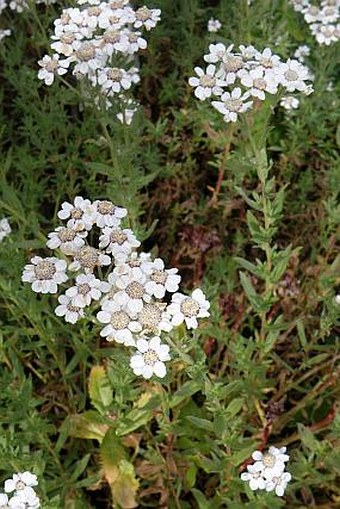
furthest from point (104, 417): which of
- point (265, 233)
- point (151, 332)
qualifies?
point (265, 233)

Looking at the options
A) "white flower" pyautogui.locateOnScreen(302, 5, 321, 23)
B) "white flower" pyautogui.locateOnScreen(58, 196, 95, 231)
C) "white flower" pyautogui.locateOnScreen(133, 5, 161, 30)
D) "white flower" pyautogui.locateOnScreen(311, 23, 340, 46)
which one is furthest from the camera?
"white flower" pyautogui.locateOnScreen(302, 5, 321, 23)

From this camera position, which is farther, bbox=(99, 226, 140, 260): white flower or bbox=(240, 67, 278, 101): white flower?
bbox=(240, 67, 278, 101): white flower

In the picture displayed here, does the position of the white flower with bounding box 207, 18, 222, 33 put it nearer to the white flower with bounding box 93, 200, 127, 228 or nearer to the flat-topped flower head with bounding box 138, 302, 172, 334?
the white flower with bounding box 93, 200, 127, 228

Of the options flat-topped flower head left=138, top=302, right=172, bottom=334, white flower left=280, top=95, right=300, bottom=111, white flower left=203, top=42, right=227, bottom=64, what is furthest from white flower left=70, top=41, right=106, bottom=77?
white flower left=280, top=95, right=300, bottom=111

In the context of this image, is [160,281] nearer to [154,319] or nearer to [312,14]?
[154,319]

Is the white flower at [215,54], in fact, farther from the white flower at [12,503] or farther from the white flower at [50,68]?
the white flower at [12,503]

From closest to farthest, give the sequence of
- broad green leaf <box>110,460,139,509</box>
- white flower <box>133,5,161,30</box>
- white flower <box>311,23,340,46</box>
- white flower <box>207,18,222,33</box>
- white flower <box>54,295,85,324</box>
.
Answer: white flower <box>54,295,85,324</box> < broad green leaf <box>110,460,139,509</box> < white flower <box>133,5,161,30</box> < white flower <box>311,23,340,46</box> < white flower <box>207,18,222,33</box>

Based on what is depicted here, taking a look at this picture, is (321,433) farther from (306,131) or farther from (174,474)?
(306,131)
